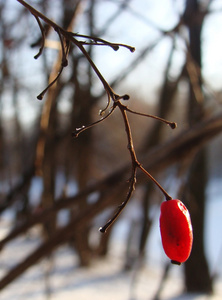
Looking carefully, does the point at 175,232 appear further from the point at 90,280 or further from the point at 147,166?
the point at 90,280

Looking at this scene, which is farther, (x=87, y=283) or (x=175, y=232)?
(x=87, y=283)

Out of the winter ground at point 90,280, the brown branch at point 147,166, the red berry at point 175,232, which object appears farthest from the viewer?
the winter ground at point 90,280

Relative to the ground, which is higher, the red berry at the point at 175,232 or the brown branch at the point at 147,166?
the brown branch at the point at 147,166

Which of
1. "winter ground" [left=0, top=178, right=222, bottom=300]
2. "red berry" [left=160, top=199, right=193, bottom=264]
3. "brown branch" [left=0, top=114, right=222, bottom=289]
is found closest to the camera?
"red berry" [left=160, top=199, right=193, bottom=264]

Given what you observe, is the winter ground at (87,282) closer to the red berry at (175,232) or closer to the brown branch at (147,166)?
the brown branch at (147,166)

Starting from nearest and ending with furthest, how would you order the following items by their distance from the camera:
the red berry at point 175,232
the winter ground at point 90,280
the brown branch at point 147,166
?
the red berry at point 175,232, the brown branch at point 147,166, the winter ground at point 90,280

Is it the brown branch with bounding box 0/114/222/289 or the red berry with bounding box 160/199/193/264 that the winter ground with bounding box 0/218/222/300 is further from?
the red berry with bounding box 160/199/193/264

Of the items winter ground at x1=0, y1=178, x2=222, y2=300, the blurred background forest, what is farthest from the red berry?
winter ground at x1=0, y1=178, x2=222, y2=300

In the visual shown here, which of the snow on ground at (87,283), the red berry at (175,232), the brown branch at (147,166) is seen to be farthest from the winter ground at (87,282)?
the red berry at (175,232)

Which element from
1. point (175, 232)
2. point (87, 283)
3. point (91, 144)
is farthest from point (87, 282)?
point (175, 232)
